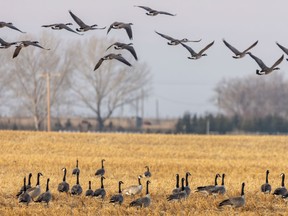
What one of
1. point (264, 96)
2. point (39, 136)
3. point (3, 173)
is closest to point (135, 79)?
point (264, 96)

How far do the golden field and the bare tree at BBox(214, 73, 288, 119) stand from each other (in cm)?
7104

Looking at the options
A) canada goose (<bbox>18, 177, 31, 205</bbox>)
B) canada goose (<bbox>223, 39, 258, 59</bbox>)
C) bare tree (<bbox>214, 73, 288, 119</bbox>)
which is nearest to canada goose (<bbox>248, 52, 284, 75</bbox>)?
canada goose (<bbox>223, 39, 258, 59</bbox>)

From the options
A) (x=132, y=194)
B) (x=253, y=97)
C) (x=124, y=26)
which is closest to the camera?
(x=124, y=26)

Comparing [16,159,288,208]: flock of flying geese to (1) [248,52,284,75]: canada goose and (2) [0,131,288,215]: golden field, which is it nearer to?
(2) [0,131,288,215]: golden field

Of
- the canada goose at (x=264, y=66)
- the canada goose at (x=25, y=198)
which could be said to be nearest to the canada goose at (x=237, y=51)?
the canada goose at (x=264, y=66)

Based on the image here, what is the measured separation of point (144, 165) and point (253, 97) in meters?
95.4

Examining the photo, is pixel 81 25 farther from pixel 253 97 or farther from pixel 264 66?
pixel 253 97

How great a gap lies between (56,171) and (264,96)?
10077cm

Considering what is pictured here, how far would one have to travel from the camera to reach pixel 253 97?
131625 millimetres

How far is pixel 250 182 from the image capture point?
29891 mm

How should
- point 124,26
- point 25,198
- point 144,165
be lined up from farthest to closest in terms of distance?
point 144,165, point 25,198, point 124,26

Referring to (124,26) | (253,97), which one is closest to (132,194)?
(124,26)

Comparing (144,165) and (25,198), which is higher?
(144,165)

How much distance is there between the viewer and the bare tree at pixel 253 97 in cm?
12888
